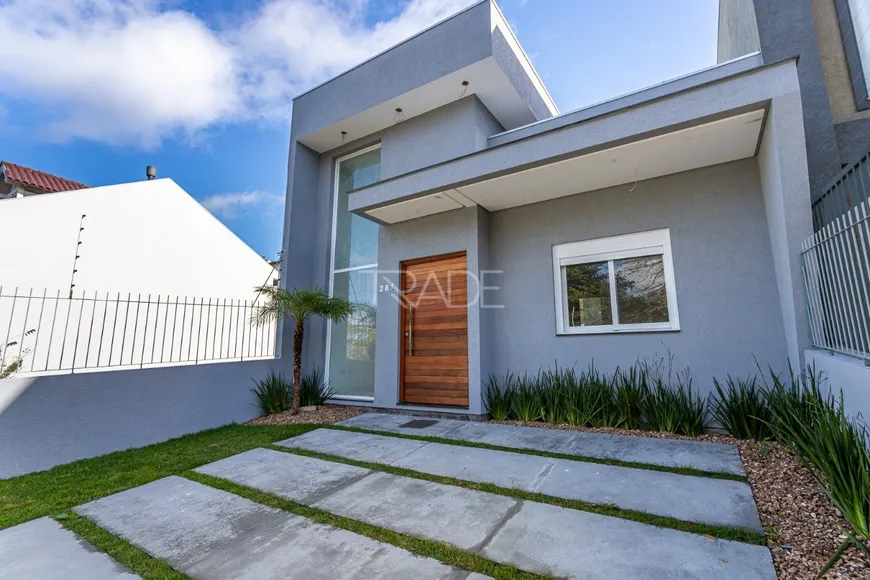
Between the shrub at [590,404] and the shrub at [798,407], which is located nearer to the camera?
the shrub at [798,407]

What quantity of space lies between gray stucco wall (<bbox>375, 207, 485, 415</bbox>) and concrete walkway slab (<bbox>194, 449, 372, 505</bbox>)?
2.66 meters

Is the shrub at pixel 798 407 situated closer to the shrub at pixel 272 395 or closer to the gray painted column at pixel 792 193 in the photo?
the gray painted column at pixel 792 193

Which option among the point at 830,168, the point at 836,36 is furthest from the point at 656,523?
the point at 836,36

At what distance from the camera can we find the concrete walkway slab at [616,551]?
1992mm

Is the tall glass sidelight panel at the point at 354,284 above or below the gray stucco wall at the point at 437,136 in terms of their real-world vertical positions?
below

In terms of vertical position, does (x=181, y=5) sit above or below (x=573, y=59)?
above

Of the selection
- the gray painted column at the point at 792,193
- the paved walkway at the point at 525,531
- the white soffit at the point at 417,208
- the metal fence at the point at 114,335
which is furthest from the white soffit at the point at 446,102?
the paved walkway at the point at 525,531

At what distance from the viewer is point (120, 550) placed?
246cm

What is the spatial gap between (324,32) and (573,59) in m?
5.97

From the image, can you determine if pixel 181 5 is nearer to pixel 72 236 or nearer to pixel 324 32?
pixel 324 32

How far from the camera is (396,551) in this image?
2287 mm

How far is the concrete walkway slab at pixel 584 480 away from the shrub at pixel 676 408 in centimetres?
162

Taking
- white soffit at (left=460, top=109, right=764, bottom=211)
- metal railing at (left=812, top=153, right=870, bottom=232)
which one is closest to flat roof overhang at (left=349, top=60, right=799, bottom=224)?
white soffit at (left=460, top=109, right=764, bottom=211)

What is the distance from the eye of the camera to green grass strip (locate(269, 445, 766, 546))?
7.54 feet
